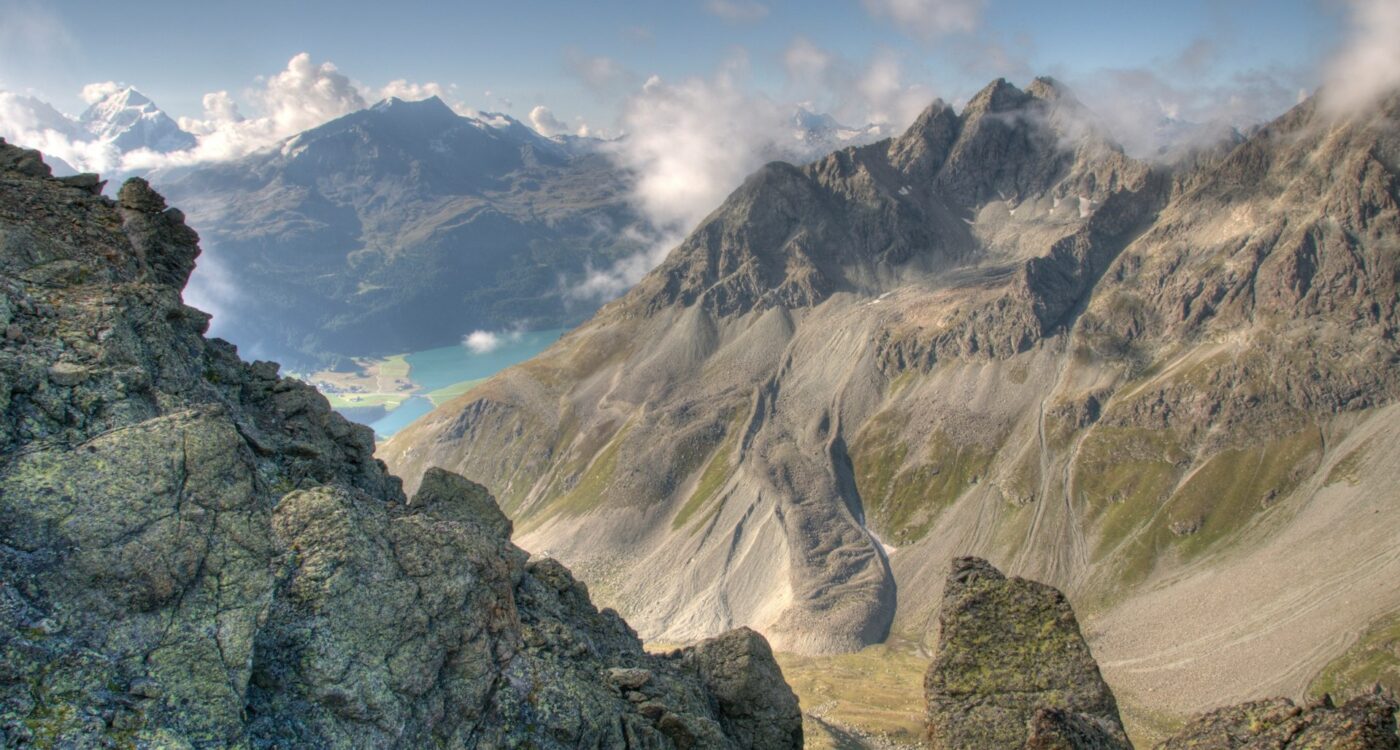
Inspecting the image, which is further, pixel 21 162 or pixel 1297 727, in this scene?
pixel 21 162

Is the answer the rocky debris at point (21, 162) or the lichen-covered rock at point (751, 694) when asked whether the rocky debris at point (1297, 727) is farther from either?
the rocky debris at point (21, 162)

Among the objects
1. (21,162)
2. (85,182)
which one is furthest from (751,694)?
(21,162)

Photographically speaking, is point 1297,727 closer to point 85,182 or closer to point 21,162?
point 85,182

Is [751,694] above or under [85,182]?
under

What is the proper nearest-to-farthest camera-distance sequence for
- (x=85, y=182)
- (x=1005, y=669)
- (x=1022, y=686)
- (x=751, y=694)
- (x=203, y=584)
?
(x=203, y=584)
(x=1022, y=686)
(x=1005, y=669)
(x=751, y=694)
(x=85, y=182)

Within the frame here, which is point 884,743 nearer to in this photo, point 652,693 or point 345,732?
point 652,693

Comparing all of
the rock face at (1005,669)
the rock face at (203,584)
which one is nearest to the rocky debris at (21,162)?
the rock face at (203,584)

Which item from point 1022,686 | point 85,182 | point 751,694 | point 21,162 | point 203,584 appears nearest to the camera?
point 203,584

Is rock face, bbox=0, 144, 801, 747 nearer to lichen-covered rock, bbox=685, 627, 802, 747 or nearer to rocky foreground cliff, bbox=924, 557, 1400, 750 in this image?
lichen-covered rock, bbox=685, 627, 802, 747
